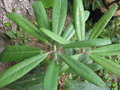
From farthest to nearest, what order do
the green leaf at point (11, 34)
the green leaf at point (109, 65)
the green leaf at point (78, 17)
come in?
1. the green leaf at point (11, 34)
2. the green leaf at point (78, 17)
3. the green leaf at point (109, 65)

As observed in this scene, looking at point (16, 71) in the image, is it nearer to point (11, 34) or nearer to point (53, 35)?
point (53, 35)

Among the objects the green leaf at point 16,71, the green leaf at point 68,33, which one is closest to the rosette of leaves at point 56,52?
the green leaf at point 16,71

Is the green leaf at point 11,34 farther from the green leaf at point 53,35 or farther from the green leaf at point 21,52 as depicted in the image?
the green leaf at point 53,35

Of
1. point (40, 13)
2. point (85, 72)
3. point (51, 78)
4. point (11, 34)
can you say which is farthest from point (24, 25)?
point (11, 34)

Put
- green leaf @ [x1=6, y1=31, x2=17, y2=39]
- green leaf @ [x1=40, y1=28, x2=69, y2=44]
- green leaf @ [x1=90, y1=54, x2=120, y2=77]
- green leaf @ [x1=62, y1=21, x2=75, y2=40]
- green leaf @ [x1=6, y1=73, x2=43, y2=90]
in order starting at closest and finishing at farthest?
green leaf @ [x1=40, y1=28, x2=69, y2=44] → green leaf @ [x1=90, y1=54, x2=120, y2=77] → green leaf @ [x1=62, y1=21, x2=75, y2=40] → green leaf @ [x1=6, y1=73, x2=43, y2=90] → green leaf @ [x1=6, y1=31, x2=17, y2=39]

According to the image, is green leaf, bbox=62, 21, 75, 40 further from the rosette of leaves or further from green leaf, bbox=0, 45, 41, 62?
green leaf, bbox=0, 45, 41, 62

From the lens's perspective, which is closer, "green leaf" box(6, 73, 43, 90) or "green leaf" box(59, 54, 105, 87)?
"green leaf" box(59, 54, 105, 87)

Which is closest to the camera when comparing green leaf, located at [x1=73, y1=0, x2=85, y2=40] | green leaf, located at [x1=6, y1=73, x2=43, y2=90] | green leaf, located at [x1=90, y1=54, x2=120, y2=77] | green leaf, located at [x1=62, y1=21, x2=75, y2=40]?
green leaf, located at [x1=90, y1=54, x2=120, y2=77]

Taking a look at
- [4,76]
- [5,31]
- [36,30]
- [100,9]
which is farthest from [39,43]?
[4,76]

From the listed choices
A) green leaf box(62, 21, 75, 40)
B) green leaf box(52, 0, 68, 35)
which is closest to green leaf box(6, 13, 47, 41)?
green leaf box(52, 0, 68, 35)
